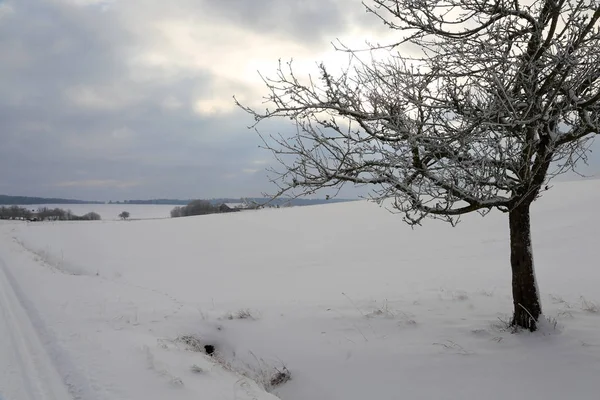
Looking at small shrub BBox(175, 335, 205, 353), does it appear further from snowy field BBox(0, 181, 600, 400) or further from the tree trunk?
the tree trunk

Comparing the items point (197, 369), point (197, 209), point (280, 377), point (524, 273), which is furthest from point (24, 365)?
point (197, 209)

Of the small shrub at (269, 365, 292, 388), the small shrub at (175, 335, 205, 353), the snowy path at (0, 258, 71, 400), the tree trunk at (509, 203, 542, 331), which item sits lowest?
the small shrub at (269, 365, 292, 388)

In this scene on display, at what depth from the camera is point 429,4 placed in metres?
5.42

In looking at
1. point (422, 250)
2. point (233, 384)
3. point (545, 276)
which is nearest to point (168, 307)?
point (233, 384)

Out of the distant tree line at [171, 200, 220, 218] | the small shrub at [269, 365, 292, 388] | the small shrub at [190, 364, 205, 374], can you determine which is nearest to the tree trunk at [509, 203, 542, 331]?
the small shrub at [269, 365, 292, 388]

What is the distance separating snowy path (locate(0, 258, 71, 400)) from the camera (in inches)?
185

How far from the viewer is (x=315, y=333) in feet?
23.8

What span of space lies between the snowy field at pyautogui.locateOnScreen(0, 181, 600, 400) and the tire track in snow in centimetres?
3

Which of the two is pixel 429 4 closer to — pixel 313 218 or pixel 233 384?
pixel 233 384

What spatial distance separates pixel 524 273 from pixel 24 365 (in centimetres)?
742

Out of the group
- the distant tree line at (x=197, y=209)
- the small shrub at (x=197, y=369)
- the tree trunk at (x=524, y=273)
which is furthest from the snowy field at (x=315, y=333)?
the distant tree line at (x=197, y=209)

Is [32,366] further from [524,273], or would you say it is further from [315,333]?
[524,273]

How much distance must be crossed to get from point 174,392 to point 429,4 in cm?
588

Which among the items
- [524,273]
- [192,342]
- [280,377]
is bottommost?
[280,377]
